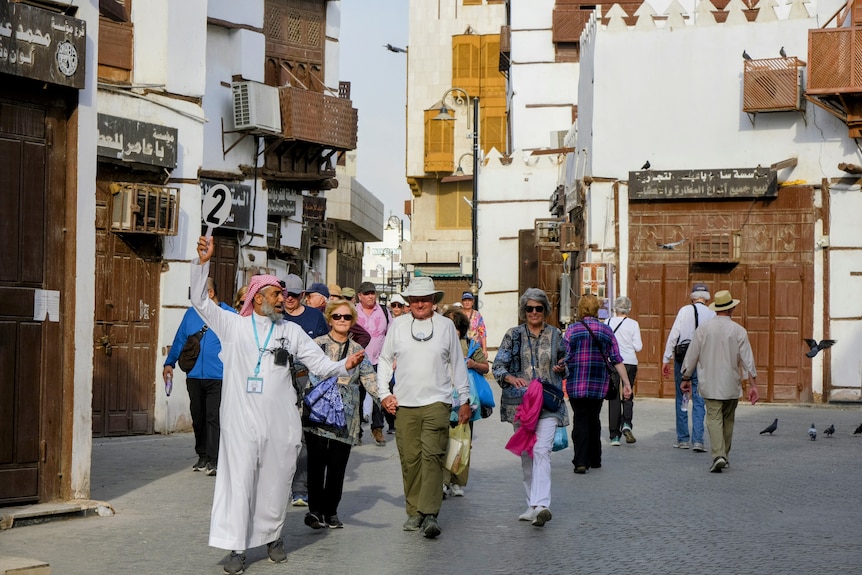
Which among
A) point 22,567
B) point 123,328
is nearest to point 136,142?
point 123,328

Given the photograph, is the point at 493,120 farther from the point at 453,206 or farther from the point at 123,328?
the point at 123,328

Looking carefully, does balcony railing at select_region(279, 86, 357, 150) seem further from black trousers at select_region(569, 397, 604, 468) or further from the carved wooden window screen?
black trousers at select_region(569, 397, 604, 468)

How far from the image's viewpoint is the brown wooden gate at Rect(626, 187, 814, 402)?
24.4 m

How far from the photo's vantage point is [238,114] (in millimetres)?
21531

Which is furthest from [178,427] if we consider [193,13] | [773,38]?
[773,38]

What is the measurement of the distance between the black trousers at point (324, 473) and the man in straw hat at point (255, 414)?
1074 mm

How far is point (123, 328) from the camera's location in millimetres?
16500

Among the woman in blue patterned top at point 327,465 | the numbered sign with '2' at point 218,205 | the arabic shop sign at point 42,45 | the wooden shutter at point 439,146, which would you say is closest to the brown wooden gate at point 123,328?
the numbered sign with '2' at point 218,205

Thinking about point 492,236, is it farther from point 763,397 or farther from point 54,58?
point 54,58

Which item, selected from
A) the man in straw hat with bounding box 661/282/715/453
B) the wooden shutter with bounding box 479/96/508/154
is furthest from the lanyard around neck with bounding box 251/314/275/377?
the wooden shutter with bounding box 479/96/508/154

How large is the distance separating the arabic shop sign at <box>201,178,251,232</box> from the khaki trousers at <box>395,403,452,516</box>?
40.7 ft

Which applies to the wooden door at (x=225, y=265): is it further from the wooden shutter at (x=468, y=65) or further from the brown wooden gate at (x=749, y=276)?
the wooden shutter at (x=468, y=65)

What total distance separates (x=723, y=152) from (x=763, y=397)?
4.35m

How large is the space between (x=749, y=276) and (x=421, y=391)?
52.9 ft
